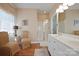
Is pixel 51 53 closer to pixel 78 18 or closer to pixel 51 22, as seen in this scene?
pixel 51 22

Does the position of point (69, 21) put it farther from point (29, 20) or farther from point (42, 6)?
point (29, 20)

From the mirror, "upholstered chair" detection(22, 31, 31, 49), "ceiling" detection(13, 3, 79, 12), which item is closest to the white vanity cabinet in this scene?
the mirror

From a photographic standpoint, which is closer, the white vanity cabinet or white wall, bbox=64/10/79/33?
the white vanity cabinet

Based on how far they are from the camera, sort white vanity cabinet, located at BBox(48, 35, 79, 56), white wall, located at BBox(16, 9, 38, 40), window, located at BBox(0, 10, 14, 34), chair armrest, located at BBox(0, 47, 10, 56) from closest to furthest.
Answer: white vanity cabinet, located at BBox(48, 35, 79, 56)
chair armrest, located at BBox(0, 47, 10, 56)
window, located at BBox(0, 10, 14, 34)
white wall, located at BBox(16, 9, 38, 40)

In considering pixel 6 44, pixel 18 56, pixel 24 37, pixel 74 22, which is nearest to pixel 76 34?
pixel 74 22

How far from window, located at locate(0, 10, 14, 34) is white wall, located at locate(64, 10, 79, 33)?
1.04m

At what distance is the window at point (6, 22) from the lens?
2.20m

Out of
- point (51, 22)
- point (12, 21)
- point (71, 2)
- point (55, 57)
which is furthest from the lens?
point (51, 22)

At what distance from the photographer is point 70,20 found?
245 cm

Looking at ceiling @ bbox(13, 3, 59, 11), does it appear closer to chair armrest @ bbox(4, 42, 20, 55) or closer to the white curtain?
the white curtain

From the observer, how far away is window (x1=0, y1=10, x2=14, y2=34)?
2196mm

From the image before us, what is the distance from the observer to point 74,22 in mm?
2395

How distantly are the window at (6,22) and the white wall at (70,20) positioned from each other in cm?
104

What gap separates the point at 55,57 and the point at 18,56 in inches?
23.1
